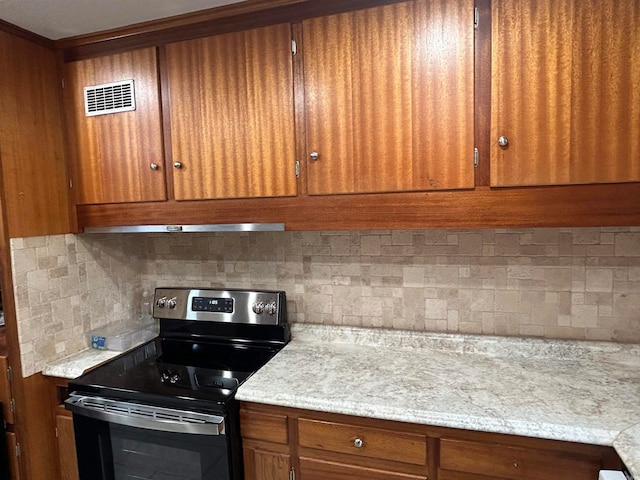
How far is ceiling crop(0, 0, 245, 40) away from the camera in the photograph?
4.77 ft

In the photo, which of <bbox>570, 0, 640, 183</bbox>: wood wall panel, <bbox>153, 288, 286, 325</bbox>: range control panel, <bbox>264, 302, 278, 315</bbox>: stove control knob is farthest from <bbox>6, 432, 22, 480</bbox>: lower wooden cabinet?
<bbox>570, 0, 640, 183</bbox>: wood wall panel

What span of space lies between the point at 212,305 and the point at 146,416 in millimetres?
585

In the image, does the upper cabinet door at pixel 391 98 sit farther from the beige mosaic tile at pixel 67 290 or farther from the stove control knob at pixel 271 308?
the beige mosaic tile at pixel 67 290

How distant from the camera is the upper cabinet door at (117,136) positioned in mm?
1685

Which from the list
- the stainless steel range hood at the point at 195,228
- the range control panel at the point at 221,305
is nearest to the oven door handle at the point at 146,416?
the range control panel at the point at 221,305

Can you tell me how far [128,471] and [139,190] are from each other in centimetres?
109

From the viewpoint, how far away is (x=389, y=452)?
1.28m

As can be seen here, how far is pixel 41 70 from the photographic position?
1724 millimetres

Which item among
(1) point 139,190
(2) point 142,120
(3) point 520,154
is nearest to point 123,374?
(1) point 139,190

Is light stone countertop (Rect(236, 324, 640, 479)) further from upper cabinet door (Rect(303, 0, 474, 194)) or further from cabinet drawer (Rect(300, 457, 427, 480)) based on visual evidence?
upper cabinet door (Rect(303, 0, 474, 194))

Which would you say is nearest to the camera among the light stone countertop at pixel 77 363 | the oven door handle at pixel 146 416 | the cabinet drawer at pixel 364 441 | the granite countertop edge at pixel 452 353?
the granite countertop edge at pixel 452 353

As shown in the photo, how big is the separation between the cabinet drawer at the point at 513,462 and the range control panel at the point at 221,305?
87 cm

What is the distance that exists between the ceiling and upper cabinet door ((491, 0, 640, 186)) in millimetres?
982

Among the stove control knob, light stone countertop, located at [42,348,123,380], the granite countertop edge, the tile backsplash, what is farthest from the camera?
the stove control knob
